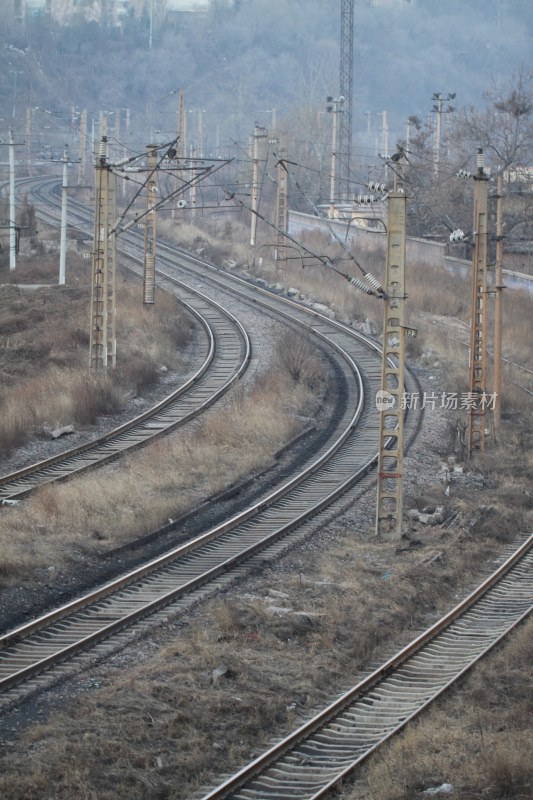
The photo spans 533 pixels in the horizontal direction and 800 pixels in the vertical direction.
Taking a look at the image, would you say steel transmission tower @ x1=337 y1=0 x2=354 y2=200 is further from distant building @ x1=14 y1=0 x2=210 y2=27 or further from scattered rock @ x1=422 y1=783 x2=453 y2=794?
distant building @ x1=14 y1=0 x2=210 y2=27

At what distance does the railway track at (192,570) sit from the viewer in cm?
1104

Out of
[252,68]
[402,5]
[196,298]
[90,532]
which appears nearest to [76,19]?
[252,68]

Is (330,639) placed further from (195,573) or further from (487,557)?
(487,557)

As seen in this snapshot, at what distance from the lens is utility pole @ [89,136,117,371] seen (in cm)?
2261

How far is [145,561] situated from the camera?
46.7ft

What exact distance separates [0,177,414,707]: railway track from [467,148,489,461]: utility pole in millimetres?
2006

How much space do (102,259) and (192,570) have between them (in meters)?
11.2

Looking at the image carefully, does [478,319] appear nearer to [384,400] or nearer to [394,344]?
[394,344]

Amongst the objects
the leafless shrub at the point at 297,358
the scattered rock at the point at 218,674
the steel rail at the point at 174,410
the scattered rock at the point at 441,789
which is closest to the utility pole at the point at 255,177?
the steel rail at the point at 174,410

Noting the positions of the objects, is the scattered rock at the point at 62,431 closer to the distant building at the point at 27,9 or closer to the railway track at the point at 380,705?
the railway track at the point at 380,705

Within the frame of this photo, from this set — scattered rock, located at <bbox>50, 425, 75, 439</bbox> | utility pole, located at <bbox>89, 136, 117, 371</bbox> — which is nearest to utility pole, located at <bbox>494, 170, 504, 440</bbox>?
utility pole, located at <bbox>89, 136, 117, 371</bbox>

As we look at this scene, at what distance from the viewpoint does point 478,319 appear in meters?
20.0

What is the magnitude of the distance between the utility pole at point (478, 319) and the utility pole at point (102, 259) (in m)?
7.67

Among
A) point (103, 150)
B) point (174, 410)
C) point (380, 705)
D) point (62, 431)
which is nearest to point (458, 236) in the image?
point (174, 410)
